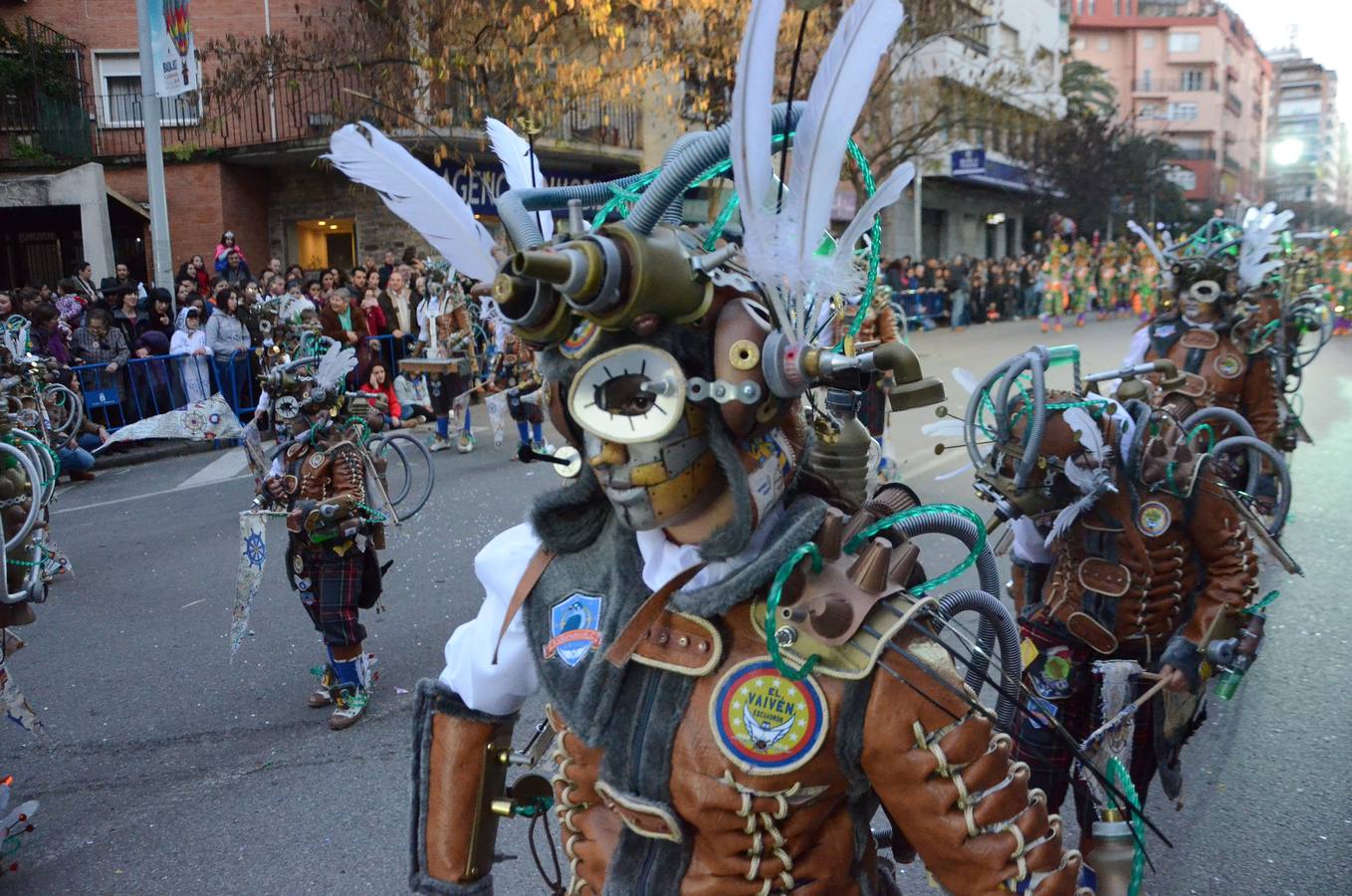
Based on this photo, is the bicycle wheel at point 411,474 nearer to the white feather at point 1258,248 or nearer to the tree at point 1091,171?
the white feather at point 1258,248

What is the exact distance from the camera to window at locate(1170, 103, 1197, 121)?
77625 mm

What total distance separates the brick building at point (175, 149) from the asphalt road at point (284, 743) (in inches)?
496

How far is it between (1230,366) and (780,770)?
587 cm

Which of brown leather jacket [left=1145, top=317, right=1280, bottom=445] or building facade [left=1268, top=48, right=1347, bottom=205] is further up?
building facade [left=1268, top=48, right=1347, bottom=205]

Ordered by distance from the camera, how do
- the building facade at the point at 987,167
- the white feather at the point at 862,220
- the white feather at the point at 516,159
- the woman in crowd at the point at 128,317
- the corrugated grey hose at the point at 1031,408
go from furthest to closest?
the building facade at the point at 987,167
the woman in crowd at the point at 128,317
the corrugated grey hose at the point at 1031,408
the white feather at the point at 516,159
the white feather at the point at 862,220

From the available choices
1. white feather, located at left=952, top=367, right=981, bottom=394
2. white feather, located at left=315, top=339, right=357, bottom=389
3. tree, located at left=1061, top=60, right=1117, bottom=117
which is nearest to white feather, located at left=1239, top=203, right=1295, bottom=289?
white feather, located at left=952, top=367, right=981, bottom=394

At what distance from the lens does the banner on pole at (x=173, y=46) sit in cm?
1313

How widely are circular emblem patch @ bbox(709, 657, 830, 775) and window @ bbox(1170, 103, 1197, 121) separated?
8700 centimetres

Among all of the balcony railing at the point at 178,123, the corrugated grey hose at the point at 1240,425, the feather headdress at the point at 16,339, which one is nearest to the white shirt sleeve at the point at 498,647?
the corrugated grey hose at the point at 1240,425

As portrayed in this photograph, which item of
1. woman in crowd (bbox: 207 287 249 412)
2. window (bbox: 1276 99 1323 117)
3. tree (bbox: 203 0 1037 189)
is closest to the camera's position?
woman in crowd (bbox: 207 287 249 412)

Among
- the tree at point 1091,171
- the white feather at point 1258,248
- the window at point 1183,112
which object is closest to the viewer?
the white feather at point 1258,248

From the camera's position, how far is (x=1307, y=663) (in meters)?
5.97

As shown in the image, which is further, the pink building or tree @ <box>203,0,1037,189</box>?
the pink building

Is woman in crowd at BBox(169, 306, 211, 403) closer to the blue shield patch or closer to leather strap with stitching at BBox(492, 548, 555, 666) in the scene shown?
leather strap with stitching at BBox(492, 548, 555, 666)
